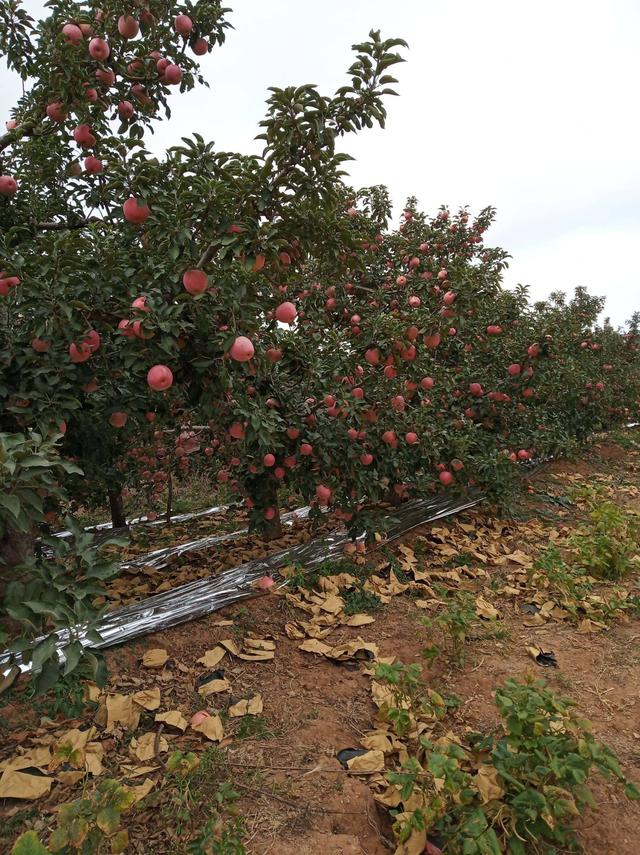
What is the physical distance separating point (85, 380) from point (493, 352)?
14.7 feet

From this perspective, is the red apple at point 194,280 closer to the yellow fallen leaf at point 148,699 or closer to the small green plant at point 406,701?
the small green plant at point 406,701

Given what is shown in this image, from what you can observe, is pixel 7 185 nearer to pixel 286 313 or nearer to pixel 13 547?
pixel 286 313

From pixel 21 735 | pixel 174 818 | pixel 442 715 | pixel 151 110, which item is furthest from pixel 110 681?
pixel 151 110

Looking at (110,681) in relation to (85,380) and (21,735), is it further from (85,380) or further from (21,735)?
(85,380)

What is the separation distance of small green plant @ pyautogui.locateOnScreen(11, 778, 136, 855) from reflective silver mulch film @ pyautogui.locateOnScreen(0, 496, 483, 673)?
0.72 metres

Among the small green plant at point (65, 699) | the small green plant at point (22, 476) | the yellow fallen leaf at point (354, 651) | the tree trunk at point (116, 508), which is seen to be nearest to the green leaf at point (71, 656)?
the small green plant at point (22, 476)

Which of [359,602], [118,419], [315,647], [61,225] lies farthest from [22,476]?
[359,602]

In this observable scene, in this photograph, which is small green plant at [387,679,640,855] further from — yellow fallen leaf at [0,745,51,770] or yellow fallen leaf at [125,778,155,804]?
yellow fallen leaf at [0,745,51,770]

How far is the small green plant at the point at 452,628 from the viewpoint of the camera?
2604mm

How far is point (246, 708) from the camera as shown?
91.0 inches

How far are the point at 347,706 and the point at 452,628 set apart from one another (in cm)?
65

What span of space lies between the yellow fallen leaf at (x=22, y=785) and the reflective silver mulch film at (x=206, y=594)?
0.43m

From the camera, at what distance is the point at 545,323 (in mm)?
5395

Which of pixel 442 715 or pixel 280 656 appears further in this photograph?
pixel 280 656
